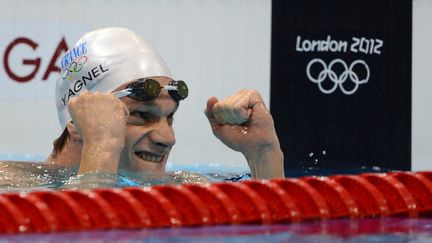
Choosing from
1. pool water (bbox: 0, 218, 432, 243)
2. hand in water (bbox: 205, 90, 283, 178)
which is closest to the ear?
hand in water (bbox: 205, 90, 283, 178)

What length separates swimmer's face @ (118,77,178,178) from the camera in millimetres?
3357

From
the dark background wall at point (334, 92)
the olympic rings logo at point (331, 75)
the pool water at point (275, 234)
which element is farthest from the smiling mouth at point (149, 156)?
the olympic rings logo at point (331, 75)

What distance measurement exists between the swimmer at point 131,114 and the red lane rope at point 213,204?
1.69 feet

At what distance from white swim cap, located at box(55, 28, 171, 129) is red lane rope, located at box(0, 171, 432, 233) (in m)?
0.99

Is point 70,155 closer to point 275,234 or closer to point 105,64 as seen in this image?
point 105,64

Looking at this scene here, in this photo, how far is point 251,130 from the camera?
345cm

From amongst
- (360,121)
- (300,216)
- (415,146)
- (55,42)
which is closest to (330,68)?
(360,121)

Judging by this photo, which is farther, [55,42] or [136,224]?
[55,42]

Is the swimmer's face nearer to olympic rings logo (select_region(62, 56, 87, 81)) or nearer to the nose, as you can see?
the nose

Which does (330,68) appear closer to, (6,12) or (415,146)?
(415,146)

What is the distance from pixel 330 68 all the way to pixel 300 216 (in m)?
2.89

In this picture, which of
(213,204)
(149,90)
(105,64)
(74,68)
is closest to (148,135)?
(149,90)

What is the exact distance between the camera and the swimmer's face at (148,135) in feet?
11.0

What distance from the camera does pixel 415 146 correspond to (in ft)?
18.2
